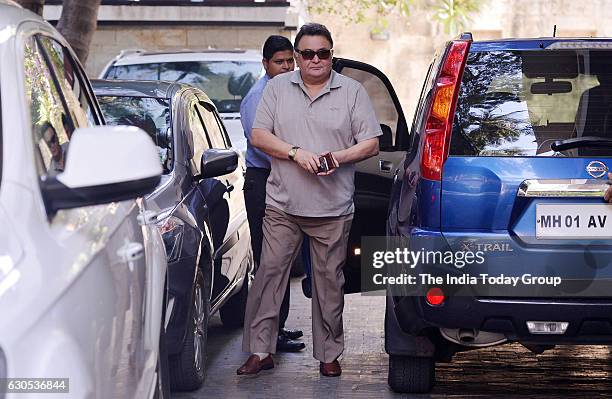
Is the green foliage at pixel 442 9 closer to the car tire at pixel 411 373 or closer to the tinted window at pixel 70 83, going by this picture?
the car tire at pixel 411 373

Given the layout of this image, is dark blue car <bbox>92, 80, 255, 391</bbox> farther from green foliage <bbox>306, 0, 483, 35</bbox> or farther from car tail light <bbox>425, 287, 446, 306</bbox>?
green foliage <bbox>306, 0, 483, 35</bbox>

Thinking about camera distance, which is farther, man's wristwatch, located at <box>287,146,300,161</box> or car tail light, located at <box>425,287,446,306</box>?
man's wristwatch, located at <box>287,146,300,161</box>

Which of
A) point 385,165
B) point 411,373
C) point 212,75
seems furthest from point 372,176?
point 212,75

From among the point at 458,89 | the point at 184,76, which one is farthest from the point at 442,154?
the point at 184,76

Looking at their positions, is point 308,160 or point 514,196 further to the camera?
point 308,160

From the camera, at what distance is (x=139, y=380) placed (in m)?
3.76

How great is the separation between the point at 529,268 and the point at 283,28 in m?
17.7

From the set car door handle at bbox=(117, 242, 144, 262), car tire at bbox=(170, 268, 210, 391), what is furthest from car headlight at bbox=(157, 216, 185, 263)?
car door handle at bbox=(117, 242, 144, 262)

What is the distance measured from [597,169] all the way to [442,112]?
75 cm

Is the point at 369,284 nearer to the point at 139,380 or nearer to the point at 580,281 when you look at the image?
the point at 580,281

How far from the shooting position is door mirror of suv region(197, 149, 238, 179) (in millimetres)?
7230

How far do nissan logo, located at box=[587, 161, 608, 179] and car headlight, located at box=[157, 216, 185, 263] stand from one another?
2.01 meters

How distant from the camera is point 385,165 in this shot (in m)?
8.20

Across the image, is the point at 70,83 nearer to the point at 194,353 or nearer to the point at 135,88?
the point at 194,353
